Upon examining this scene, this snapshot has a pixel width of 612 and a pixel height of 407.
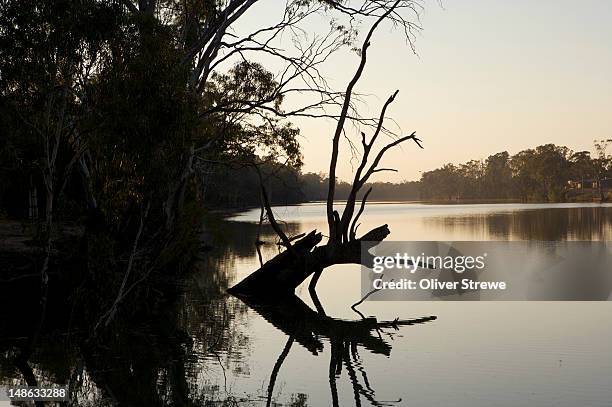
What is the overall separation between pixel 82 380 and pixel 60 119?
3927 mm

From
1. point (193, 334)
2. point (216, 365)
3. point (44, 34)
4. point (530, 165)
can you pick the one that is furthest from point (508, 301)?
point (530, 165)

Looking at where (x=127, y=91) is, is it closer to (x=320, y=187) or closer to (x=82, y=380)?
(x=82, y=380)

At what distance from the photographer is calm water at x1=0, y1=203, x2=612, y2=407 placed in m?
8.91

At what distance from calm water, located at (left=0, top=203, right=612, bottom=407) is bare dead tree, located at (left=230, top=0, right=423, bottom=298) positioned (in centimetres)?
87

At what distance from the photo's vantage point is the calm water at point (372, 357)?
351 inches

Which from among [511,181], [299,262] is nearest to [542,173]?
[511,181]

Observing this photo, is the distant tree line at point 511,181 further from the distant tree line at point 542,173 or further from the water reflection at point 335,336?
the water reflection at point 335,336

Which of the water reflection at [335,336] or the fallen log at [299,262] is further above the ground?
the fallen log at [299,262]

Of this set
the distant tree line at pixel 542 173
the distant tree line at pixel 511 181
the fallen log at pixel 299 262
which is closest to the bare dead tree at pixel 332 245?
the fallen log at pixel 299 262

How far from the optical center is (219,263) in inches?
1001

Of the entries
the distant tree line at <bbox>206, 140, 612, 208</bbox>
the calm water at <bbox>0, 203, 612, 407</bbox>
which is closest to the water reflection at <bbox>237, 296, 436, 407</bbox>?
the calm water at <bbox>0, 203, 612, 407</bbox>

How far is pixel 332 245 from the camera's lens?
54.9ft

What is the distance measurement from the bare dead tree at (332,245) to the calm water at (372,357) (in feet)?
2.85

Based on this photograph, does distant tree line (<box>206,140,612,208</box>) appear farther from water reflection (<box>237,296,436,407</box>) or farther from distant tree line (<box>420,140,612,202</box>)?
water reflection (<box>237,296,436,407</box>)
